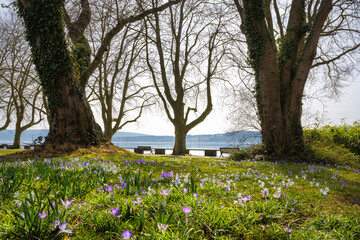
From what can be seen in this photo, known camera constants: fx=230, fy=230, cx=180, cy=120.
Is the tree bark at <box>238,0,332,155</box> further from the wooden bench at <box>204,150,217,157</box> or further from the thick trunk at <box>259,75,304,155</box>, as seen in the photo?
the wooden bench at <box>204,150,217,157</box>

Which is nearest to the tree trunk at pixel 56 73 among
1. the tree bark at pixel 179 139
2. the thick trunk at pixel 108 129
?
the tree bark at pixel 179 139

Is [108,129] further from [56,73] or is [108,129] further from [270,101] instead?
[270,101]

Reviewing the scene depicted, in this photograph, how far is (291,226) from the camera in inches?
71.7

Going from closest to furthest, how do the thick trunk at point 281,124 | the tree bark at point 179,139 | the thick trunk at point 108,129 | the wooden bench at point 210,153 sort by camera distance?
1. the thick trunk at point 281,124
2. the tree bark at point 179,139
3. the thick trunk at point 108,129
4. the wooden bench at point 210,153

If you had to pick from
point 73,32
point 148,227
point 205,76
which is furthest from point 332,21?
point 148,227

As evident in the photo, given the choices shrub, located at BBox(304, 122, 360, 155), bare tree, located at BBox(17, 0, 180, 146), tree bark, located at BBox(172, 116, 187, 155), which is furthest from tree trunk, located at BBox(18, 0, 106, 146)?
shrub, located at BBox(304, 122, 360, 155)

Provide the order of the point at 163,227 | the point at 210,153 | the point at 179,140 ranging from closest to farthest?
the point at 163,227 < the point at 179,140 < the point at 210,153

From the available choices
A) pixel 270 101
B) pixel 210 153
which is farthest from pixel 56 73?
pixel 210 153

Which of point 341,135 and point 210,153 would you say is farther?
point 210,153

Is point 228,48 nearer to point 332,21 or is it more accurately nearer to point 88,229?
point 332,21

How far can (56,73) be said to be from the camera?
8344 millimetres

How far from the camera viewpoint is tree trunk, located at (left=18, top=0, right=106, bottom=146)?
8.28 m

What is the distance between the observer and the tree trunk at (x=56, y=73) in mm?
8281

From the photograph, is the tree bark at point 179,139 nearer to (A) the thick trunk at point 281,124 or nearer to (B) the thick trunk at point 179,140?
(B) the thick trunk at point 179,140
